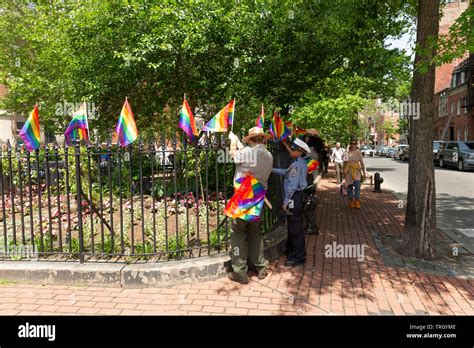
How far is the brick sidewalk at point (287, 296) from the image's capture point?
379cm

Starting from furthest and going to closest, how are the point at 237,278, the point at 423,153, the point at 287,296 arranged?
the point at 423,153, the point at 237,278, the point at 287,296

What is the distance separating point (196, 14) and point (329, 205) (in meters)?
5.94

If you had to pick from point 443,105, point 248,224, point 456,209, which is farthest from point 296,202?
point 443,105

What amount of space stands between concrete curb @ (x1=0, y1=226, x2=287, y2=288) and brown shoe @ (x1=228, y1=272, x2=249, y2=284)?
0.39 ft

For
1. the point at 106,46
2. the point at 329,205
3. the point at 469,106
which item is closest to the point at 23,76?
the point at 106,46

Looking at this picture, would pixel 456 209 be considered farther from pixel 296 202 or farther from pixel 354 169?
pixel 296 202

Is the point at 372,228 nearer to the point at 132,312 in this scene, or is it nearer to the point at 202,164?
the point at 202,164

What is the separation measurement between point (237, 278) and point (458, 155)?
2194 centimetres

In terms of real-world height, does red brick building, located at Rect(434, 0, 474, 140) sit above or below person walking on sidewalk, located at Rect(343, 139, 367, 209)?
above

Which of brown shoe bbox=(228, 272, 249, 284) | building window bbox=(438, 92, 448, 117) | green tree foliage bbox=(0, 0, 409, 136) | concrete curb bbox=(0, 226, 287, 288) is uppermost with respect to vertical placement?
building window bbox=(438, 92, 448, 117)

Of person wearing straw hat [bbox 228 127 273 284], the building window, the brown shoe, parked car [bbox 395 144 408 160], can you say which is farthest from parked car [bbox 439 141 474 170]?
the brown shoe

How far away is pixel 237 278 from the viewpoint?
14.8ft

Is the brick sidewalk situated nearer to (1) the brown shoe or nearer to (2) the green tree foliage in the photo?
(1) the brown shoe

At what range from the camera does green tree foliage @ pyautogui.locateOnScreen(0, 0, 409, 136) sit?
774 centimetres
